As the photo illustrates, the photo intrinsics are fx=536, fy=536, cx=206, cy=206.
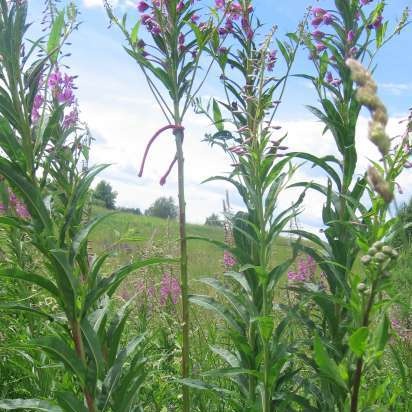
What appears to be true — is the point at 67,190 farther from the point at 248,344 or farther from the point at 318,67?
the point at 318,67

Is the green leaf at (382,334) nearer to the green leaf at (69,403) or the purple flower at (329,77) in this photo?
the green leaf at (69,403)

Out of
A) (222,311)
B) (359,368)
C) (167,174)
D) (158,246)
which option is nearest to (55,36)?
(167,174)

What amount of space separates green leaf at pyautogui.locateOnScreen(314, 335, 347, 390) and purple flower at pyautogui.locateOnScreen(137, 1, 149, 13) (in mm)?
2007

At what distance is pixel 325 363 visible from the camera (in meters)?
2.06

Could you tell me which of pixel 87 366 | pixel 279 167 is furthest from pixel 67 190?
pixel 279 167

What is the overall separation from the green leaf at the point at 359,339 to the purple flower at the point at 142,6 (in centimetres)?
208

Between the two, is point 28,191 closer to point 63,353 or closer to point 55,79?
point 63,353

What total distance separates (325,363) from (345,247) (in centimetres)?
102

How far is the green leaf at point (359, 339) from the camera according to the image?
6.14 ft

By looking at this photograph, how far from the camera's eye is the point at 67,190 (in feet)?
9.16

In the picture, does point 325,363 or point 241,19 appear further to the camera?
point 241,19

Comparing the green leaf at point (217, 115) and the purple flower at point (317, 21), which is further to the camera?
the purple flower at point (317, 21)

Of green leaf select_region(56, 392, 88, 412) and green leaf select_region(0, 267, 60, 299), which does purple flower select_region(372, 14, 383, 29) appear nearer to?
green leaf select_region(0, 267, 60, 299)

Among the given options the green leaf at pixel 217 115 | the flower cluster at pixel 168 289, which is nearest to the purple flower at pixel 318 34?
the green leaf at pixel 217 115
